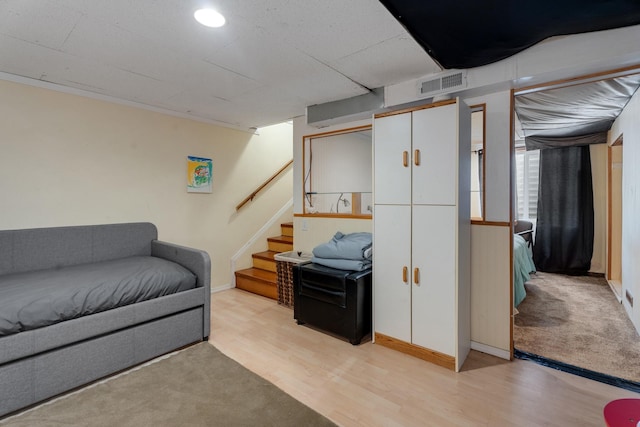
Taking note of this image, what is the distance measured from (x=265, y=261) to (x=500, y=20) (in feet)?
11.8

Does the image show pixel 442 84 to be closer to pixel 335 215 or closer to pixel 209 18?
pixel 335 215

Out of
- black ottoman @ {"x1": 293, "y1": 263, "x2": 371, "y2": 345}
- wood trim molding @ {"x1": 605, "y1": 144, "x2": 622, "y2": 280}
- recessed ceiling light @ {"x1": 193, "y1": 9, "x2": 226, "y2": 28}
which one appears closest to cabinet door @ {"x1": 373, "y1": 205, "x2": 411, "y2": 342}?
black ottoman @ {"x1": 293, "y1": 263, "x2": 371, "y2": 345}

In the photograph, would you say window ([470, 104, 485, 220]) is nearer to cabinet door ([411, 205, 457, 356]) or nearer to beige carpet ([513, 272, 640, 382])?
cabinet door ([411, 205, 457, 356])

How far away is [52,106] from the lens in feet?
9.34

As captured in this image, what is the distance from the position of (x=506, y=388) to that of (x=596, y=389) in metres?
0.58

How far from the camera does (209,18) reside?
1.82m

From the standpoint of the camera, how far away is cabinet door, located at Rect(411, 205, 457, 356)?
7.38 feet

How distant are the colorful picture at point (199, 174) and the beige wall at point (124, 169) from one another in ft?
0.24

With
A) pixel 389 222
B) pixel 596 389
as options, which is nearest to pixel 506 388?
pixel 596 389

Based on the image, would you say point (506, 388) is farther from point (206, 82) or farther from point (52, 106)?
point (52, 106)

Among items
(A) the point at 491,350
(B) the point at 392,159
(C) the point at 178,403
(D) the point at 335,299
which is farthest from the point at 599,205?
(C) the point at 178,403

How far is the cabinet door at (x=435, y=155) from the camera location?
223 centimetres

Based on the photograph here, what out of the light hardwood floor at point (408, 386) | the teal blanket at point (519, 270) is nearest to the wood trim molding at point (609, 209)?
the teal blanket at point (519, 270)

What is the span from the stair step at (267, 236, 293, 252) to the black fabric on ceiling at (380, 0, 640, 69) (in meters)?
3.11
